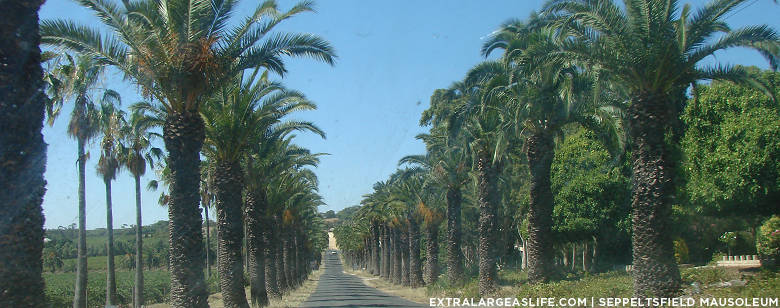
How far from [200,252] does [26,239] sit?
5747 millimetres

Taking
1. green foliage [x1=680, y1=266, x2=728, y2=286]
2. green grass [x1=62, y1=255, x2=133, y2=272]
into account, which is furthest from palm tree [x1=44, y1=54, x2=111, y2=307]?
green grass [x1=62, y1=255, x2=133, y2=272]

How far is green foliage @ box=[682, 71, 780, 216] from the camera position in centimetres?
2042

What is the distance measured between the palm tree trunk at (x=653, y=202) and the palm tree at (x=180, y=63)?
27.9ft

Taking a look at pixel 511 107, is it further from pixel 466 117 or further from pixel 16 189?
pixel 16 189

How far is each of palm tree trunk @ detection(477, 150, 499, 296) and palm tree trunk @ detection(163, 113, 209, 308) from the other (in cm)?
1390

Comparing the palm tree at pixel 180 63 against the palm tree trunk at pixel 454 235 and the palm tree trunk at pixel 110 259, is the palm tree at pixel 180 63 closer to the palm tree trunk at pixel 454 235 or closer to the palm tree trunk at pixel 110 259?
the palm tree trunk at pixel 110 259

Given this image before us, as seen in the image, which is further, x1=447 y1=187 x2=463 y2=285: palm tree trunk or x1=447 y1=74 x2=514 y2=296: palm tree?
x1=447 y1=187 x2=463 y2=285: palm tree trunk

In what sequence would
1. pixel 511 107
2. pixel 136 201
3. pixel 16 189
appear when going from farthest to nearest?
pixel 136 201
pixel 511 107
pixel 16 189

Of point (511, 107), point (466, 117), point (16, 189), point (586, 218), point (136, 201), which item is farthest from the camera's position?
point (586, 218)

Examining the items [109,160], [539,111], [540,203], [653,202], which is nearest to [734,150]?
[540,203]

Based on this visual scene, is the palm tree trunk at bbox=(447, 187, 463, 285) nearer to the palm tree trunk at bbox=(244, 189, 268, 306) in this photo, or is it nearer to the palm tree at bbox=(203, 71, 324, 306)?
the palm tree trunk at bbox=(244, 189, 268, 306)

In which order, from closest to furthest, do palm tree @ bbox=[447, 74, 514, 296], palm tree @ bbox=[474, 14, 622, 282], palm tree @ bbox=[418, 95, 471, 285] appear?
palm tree @ bbox=[474, 14, 622, 282] → palm tree @ bbox=[447, 74, 514, 296] → palm tree @ bbox=[418, 95, 471, 285]

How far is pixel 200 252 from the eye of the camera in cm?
1445

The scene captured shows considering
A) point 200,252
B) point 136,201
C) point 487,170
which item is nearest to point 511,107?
point 487,170
